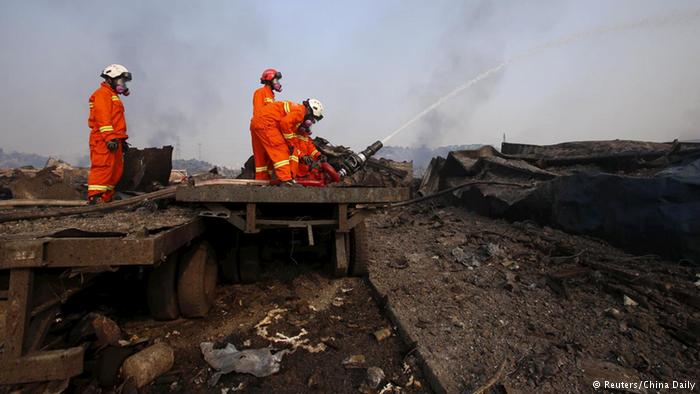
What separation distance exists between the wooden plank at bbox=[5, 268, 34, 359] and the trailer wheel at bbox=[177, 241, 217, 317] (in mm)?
1120

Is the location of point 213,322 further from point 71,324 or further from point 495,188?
point 495,188

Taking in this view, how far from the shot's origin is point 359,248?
3.96 metres

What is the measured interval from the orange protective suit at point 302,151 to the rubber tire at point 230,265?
174 centimetres

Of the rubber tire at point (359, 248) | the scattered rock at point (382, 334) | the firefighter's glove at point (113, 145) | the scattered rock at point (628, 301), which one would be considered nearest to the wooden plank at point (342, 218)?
the rubber tire at point (359, 248)

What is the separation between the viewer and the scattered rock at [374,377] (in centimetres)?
234

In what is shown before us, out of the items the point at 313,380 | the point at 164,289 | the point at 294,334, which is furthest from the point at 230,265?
the point at 313,380

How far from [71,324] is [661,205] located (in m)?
5.62

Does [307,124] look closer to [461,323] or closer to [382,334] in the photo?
[382,334]

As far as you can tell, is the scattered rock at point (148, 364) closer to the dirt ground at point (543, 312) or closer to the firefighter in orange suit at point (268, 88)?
the dirt ground at point (543, 312)

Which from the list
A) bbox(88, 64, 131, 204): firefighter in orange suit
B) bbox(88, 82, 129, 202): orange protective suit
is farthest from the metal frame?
bbox(88, 82, 129, 202): orange protective suit

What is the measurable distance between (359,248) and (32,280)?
9.07ft

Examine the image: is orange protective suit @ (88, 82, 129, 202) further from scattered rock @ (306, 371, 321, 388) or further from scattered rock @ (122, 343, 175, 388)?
scattered rock @ (306, 371, 321, 388)

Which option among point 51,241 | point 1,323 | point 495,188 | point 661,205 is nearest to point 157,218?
point 51,241

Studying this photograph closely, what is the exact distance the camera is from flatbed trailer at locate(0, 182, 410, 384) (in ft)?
5.96
